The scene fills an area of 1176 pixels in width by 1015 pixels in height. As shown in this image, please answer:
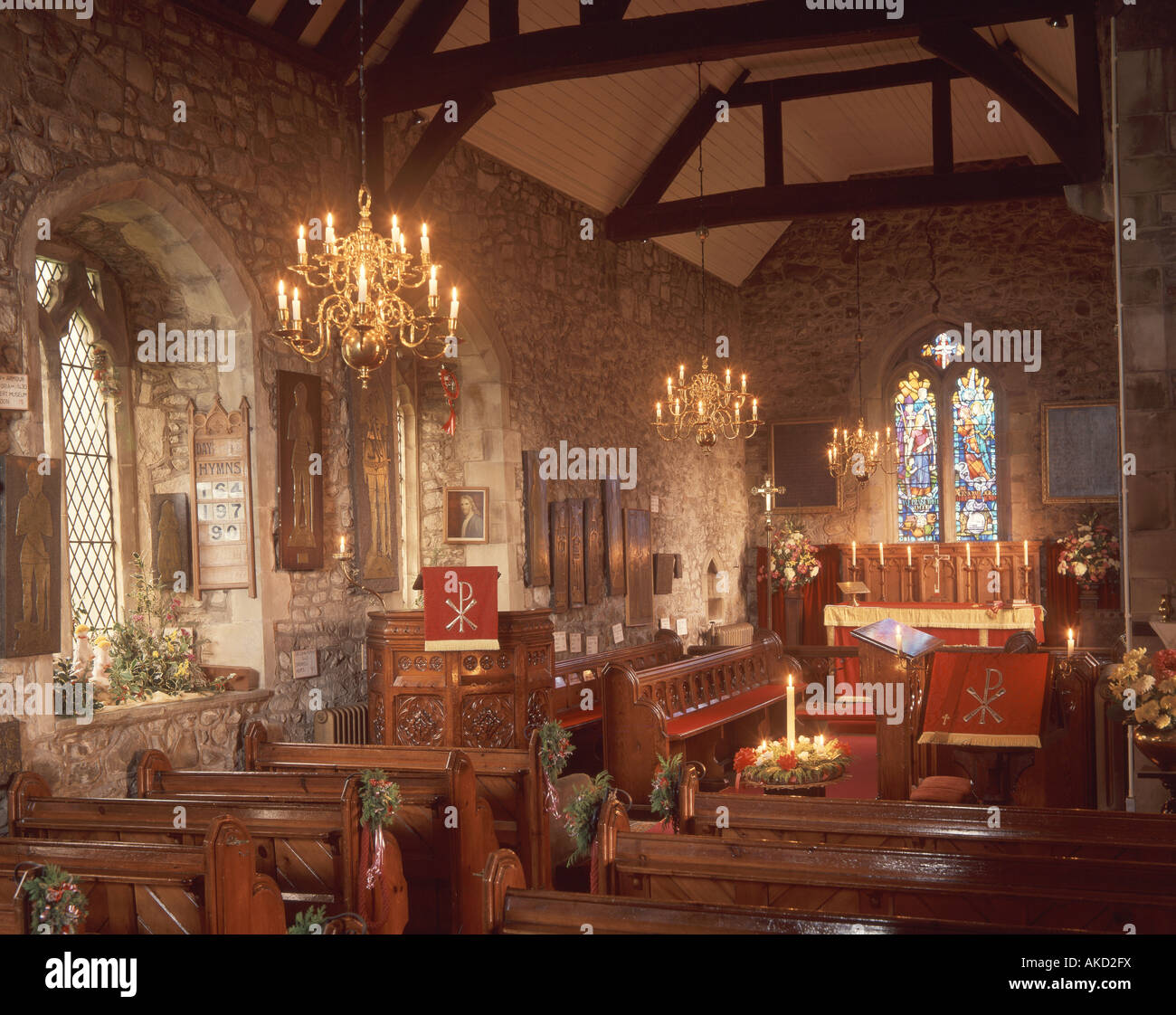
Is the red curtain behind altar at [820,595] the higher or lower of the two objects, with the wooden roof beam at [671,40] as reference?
lower

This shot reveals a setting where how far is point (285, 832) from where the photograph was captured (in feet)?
13.1

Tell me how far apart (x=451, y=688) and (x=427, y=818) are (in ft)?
5.60

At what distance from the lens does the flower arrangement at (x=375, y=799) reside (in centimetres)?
384

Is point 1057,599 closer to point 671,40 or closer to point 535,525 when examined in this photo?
point 535,525

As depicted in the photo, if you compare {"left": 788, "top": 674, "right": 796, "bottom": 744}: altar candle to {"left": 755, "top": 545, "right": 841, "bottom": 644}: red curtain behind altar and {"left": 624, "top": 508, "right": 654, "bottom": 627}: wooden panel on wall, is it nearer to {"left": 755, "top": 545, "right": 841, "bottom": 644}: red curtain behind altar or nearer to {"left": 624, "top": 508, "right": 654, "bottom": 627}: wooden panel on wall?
{"left": 624, "top": 508, "right": 654, "bottom": 627}: wooden panel on wall

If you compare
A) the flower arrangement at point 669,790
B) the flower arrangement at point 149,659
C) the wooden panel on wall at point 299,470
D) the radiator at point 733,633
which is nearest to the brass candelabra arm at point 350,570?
the wooden panel on wall at point 299,470

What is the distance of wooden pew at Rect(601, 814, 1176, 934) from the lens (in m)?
2.87

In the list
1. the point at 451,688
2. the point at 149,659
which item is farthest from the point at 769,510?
the point at 149,659

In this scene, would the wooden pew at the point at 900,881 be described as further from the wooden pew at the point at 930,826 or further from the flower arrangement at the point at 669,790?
the flower arrangement at the point at 669,790

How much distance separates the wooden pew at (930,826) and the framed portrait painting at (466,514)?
15.6 feet

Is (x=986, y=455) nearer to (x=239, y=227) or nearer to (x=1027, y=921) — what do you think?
(x=239, y=227)

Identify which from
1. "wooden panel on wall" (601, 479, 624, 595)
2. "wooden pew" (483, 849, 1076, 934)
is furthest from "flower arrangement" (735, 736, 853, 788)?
"wooden panel on wall" (601, 479, 624, 595)

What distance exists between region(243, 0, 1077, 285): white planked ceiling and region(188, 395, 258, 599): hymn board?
87.5 inches
